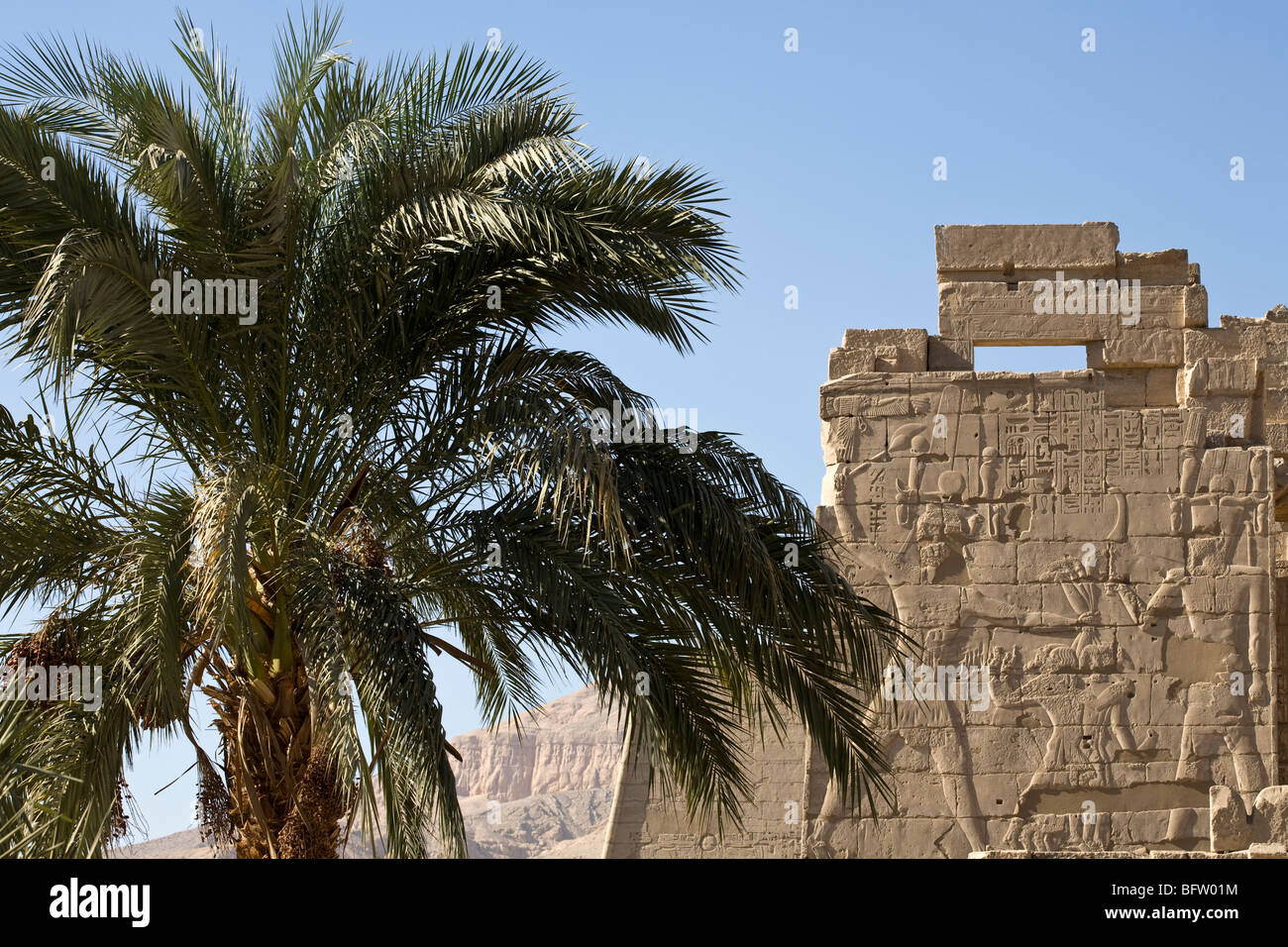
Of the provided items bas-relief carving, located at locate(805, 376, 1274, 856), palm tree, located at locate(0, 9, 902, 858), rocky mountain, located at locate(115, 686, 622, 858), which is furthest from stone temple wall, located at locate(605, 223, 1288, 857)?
rocky mountain, located at locate(115, 686, 622, 858)

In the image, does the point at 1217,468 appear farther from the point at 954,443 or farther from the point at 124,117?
the point at 124,117

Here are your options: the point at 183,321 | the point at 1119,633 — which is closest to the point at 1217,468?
the point at 1119,633

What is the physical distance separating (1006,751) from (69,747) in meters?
7.64

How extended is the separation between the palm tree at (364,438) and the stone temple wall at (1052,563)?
4.46m

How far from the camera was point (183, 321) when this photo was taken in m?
7.07

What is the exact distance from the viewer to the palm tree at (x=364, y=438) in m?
6.92

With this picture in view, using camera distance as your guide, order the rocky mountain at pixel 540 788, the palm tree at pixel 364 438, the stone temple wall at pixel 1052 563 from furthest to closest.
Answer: the rocky mountain at pixel 540 788
the stone temple wall at pixel 1052 563
the palm tree at pixel 364 438

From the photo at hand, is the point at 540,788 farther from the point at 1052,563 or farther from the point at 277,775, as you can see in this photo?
the point at 277,775

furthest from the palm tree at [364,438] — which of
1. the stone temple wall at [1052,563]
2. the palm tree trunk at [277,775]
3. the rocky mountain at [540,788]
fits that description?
the rocky mountain at [540,788]

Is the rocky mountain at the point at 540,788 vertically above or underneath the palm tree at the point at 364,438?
underneath

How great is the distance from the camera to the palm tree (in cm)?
692

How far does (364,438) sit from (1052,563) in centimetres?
670

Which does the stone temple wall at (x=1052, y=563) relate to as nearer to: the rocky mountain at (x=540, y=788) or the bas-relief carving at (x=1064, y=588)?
the bas-relief carving at (x=1064, y=588)

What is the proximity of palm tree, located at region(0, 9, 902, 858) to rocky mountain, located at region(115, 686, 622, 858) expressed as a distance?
4013cm
